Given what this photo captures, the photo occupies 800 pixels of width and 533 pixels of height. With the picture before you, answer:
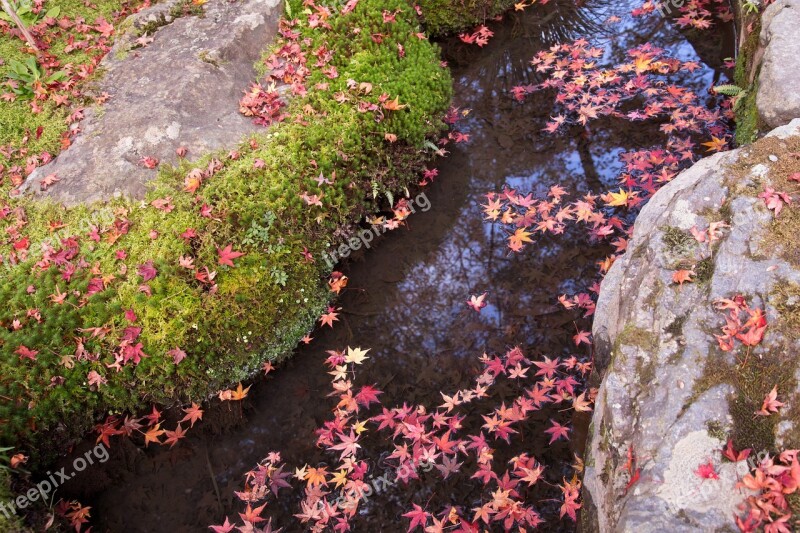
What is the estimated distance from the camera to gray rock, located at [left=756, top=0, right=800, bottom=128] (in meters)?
Answer: 4.71

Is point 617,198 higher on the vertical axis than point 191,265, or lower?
lower

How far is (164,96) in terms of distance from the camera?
587 centimetres

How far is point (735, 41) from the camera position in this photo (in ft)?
23.2

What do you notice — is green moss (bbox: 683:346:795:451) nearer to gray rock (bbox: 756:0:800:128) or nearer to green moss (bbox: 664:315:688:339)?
green moss (bbox: 664:315:688:339)

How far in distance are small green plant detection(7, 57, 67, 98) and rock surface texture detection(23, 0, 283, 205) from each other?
0.62 metres

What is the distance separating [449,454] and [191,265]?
9.22 feet

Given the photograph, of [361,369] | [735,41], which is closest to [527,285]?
[361,369]

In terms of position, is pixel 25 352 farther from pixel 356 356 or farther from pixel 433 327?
pixel 433 327

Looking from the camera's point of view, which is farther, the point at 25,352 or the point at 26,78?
the point at 26,78

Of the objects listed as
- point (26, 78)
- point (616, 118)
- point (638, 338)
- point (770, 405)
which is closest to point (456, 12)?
point (616, 118)

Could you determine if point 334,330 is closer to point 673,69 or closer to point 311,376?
point 311,376

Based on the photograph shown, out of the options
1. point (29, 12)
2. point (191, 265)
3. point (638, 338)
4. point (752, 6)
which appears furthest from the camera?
point (29, 12)

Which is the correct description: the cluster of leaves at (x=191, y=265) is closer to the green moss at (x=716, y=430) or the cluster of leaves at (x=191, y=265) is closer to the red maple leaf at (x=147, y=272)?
the red maple leaf at (x=147, y=272)

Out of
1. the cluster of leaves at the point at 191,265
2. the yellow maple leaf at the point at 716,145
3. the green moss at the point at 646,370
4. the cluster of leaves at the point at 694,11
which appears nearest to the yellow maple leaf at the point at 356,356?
the cluster of leaves at the point at 191,265
